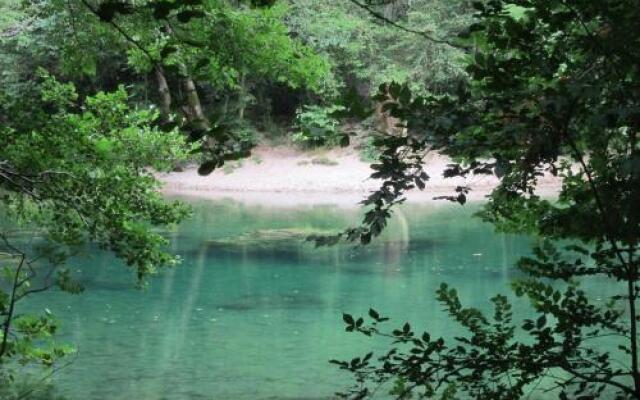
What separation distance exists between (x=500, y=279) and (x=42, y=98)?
5.71 metres

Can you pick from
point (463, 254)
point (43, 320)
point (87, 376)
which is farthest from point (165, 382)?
point (463, 254)

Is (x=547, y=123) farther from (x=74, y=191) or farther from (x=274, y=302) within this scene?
(x=274, y=302)

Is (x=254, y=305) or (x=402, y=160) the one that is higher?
(x=402, y=160)

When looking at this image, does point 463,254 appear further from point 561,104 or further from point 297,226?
point 561,104

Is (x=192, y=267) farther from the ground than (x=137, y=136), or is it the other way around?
(x=137, y=136)

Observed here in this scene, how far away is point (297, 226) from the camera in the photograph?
12977mm

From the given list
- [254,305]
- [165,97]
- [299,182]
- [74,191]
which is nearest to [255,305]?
[254,305]

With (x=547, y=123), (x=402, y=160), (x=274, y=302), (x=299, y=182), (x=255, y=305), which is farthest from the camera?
(x=299, y=182)

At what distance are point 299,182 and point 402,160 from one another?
16882mm

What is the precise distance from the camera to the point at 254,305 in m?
7.71

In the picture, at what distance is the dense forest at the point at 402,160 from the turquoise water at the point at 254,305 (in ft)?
0.43

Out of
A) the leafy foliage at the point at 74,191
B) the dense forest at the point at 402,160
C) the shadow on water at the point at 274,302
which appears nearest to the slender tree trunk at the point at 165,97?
the dense forest at the point at 402,160

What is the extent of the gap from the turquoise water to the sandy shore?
4.10 meters

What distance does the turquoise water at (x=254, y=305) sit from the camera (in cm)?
541
